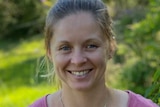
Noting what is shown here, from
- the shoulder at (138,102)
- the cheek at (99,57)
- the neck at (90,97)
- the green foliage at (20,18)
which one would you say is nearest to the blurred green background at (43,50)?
the green foliage at (20,18)

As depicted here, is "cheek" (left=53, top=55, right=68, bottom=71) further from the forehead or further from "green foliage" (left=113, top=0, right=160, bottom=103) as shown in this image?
"green foliage" (left=113, top=0, right=160, bottom=103)

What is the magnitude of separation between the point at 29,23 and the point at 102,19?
28.5 ft

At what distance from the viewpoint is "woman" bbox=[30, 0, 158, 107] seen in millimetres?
2047

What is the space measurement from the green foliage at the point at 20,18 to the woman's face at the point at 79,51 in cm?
750

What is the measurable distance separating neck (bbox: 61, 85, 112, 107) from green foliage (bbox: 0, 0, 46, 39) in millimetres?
7390

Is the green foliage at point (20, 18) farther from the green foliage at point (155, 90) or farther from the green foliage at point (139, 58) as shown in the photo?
the green foliage at point (155, 90)

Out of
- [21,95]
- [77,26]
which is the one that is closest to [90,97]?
[77,26]

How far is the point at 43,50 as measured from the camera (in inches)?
269

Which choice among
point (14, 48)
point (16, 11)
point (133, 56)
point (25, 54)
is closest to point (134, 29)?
point (133, 56)

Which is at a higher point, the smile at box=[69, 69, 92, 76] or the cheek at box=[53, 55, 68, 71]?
the cheek at box=[53, 55, 68, 71]

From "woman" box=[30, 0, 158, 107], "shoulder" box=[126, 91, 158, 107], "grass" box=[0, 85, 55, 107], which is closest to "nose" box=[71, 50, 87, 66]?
"woman" box=[30, 0, 158, 107]

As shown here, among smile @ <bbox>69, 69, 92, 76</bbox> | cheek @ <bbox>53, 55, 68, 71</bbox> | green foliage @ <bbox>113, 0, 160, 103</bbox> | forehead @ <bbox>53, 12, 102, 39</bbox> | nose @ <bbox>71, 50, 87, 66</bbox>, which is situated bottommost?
green foliage @ <bbox>113, 0, 160, 103</bbox>

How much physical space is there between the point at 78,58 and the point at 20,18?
8871mm

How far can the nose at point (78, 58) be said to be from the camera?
2.03 m
